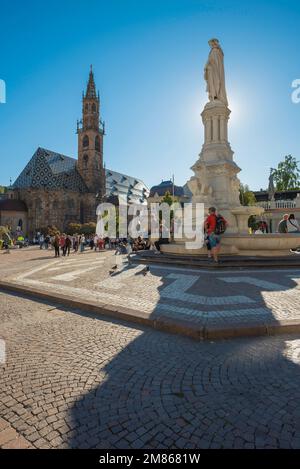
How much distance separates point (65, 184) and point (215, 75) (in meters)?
56.3

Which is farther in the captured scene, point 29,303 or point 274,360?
point 29,303

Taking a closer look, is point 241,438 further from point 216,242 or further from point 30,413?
point 216,242

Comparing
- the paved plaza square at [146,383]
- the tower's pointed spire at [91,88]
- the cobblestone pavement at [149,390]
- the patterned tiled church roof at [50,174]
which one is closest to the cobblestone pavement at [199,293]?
the paved plaza square at [146,383]

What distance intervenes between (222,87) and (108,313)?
1681 cm

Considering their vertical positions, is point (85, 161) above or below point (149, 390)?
above

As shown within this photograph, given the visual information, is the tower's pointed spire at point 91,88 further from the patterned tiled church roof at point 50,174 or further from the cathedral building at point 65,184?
the patterned tiled church roof at point 50,174

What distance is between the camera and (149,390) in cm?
282

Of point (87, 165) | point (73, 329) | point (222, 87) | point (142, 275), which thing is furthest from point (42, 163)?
point (73, 329)

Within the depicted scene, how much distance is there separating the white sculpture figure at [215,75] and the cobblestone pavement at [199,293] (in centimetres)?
1216

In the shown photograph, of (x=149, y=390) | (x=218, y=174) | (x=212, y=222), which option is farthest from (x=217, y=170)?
(x=149, y=390)

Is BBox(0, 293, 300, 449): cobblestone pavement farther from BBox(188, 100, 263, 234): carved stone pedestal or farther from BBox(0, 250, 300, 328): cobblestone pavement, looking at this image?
BBox(188, 100, 263, 234): carved stone pedestal

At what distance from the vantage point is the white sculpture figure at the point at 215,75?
16.6 m

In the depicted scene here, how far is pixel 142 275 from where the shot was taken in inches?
386

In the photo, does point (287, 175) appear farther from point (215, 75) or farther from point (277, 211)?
point (215, 75)
